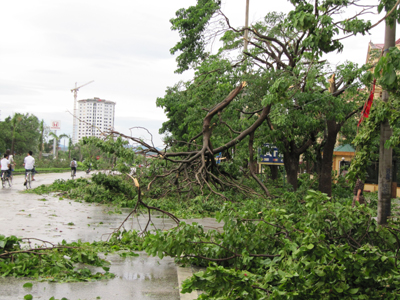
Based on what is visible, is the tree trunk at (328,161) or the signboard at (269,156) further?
the signboard at (269,156)

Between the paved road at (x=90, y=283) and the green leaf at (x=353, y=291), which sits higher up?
the green leaf at (x=353, y=291)

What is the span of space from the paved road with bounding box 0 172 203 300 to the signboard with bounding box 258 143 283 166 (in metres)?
7.82

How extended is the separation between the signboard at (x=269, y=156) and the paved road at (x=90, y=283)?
782 cm

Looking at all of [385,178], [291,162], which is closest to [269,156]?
[291,162]

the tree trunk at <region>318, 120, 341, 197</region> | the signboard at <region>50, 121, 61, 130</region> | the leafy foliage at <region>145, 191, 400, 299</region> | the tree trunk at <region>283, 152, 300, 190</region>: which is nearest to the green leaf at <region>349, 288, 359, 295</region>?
the leafy foliage at <region>145, 191, 400, 299</region>

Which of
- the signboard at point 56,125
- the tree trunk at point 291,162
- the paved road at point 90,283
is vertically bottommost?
the paved road at point 90,283

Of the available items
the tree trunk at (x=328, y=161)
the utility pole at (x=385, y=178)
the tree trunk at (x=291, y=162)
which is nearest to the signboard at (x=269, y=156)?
the tree trunk at (x=291, y=162)

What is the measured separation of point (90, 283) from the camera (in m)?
5.39

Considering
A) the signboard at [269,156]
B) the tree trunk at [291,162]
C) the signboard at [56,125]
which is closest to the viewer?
the signboard at [269,156]

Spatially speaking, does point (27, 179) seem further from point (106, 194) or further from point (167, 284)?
point (167, 284)

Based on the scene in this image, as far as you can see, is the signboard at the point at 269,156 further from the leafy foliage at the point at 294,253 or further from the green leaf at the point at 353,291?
the green leaf at the point at 353,291

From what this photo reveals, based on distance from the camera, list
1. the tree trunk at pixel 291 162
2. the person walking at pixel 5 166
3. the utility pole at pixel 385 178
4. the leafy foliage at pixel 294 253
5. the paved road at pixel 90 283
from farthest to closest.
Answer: the person walking at pixel 5 166, the tree trunk at pixel 291 162, the utility pole at pixel 385 178, the paved road at pixel 90 283, the leafy foliage at pixel 294 253

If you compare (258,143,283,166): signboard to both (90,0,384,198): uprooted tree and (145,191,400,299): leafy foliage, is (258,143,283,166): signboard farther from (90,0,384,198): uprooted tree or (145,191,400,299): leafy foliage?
(145,191,400,299): leafy foliage

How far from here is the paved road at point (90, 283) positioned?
499 centimetres
